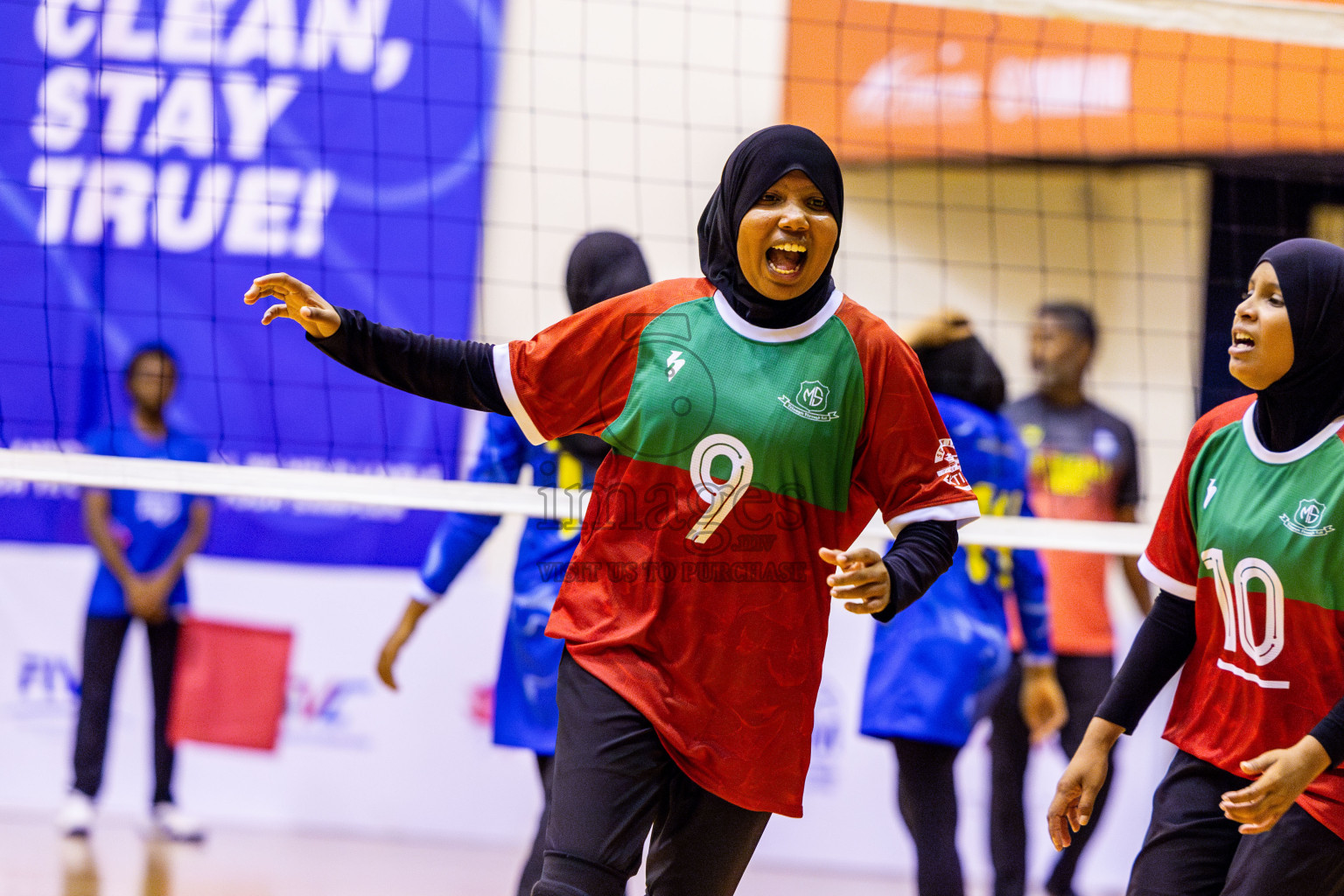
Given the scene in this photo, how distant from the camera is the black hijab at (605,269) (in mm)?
3584

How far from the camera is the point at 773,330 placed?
2.59 metres

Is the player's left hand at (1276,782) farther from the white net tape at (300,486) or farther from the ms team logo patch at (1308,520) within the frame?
the white net tape at (300,486)

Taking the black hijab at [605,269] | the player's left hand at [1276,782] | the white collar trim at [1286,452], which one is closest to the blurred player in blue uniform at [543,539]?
the black hijab at [605,269]

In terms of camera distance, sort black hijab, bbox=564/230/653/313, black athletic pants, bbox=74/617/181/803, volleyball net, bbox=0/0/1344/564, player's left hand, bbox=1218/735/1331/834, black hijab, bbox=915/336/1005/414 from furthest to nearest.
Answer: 1. volleyball net, bbox=0/0/1344/564
2. black athletic pants, bbox=74/617/181/803
3. black hijab, bbox=915/336/1005/414
4. black hijab, bbox=564/230/653/313
5. player's left hand, bbox=1218/735/1331/834

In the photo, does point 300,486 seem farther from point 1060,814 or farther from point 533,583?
point 1060,814

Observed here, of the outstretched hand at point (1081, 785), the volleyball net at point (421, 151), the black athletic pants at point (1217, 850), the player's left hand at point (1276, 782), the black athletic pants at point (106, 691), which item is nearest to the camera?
the player's left hand at point (1276, 782)

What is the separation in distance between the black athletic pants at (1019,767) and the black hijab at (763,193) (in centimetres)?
225

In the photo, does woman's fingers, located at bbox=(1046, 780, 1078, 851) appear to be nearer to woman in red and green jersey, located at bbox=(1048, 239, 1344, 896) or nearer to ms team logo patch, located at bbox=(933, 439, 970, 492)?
woman in red and green jersey, located at bbox=(1048, 239, 1344, 896)

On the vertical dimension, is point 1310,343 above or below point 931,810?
above

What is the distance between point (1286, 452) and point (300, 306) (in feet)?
5.94

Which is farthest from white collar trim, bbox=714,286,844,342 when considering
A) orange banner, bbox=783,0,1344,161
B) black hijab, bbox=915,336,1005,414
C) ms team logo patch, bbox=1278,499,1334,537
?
orange banner, bbox=783,0,1344,161

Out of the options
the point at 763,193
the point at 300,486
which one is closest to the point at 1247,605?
the point at 763,193

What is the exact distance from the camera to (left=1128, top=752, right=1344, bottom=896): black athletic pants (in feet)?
7.95

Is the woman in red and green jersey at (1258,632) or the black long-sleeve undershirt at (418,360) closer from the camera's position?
the woman in red and green jersey at (1258,632)
